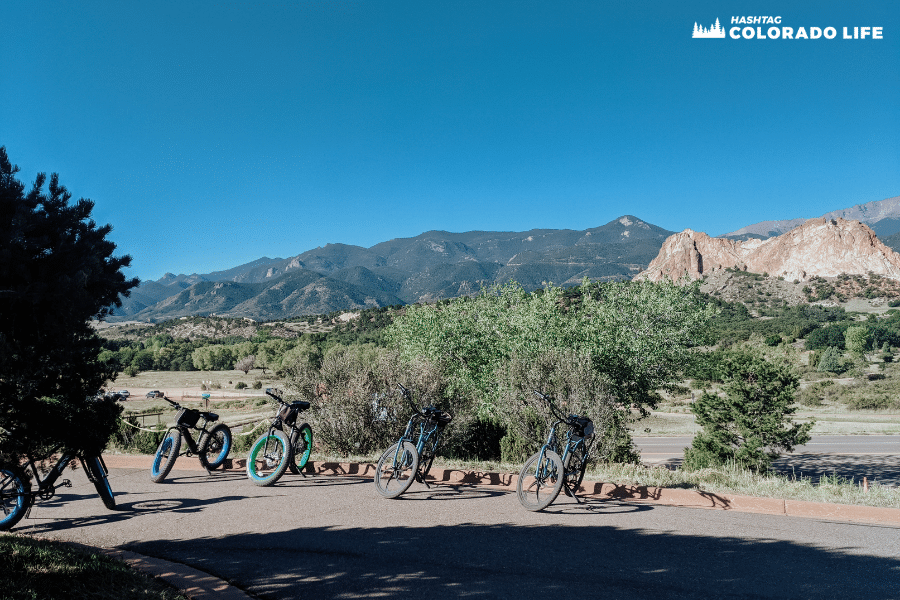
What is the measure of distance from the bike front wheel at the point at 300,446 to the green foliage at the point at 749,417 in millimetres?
11476

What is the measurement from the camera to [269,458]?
730cm

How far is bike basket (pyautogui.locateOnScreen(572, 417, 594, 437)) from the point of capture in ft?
20.0

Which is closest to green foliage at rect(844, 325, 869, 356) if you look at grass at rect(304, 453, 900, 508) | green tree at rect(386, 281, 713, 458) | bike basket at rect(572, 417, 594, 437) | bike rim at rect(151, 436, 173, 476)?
green tree at rect(386, 281, 713, 458)

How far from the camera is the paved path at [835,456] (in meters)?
18.3

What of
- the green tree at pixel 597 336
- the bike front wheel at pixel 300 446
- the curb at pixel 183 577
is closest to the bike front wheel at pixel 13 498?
the curb at pixel 183 577

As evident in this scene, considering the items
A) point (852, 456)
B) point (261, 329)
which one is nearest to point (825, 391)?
point (852, 456)

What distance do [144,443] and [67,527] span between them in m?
6.31

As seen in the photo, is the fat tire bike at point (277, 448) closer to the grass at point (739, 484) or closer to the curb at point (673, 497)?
the curb at point (673, 497)

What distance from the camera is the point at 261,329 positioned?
367 ft

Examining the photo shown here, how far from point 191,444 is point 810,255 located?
164824 mm

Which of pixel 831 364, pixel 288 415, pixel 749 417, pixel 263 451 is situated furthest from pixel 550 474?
pixel 831 364

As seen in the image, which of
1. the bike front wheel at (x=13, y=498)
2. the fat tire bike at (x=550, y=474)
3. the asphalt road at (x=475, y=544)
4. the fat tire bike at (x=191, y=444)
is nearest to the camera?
the asphalt road at (x=475, y=544)

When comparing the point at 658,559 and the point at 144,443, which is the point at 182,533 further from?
the point at 144,443

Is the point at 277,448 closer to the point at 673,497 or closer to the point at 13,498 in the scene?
the point at 13,498
